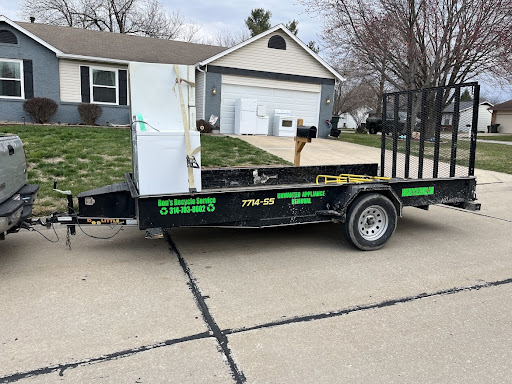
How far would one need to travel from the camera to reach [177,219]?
4.53 m

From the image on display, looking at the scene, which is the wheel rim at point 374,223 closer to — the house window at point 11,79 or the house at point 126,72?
the house at point 126,72

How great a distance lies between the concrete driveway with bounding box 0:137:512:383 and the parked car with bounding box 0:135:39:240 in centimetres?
57

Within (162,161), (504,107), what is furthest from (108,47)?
(504,107)

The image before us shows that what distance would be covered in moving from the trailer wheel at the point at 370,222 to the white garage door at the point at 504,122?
47821 millimetres

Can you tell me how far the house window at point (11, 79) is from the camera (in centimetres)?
1653

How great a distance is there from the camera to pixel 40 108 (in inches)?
648

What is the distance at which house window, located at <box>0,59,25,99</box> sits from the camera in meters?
16.5

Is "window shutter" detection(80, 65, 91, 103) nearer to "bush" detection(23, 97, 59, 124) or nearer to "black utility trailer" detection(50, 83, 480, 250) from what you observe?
"bush" detection(23, 97, 59, 124)

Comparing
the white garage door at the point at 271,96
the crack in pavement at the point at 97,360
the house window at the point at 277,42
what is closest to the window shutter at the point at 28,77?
the white garage door at the point at 271,96

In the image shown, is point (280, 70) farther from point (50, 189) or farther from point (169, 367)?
point (169, 367)

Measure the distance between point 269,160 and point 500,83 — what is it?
15526 mm

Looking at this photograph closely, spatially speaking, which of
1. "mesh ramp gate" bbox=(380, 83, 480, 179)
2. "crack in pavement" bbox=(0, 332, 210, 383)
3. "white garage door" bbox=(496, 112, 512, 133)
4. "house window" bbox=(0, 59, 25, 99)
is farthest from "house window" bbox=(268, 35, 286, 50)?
"white garage door" bbox=(496, 112, 512, 133)

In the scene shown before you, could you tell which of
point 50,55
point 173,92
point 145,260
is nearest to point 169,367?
point 145,260

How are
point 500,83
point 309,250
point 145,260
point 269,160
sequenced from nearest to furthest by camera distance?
point 145,260 → point 309,250 → point 269,160 → point 500,83
